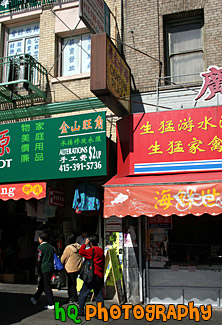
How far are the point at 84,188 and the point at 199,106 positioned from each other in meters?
3.58

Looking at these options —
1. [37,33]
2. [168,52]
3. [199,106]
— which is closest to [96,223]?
[199,106]

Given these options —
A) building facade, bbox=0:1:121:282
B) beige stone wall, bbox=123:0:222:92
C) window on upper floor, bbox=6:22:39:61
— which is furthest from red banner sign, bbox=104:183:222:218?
window on upper floor, bbox=6:22:39:61

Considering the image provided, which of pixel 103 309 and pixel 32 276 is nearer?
pixel 103 309

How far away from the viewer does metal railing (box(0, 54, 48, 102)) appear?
34.5 feet

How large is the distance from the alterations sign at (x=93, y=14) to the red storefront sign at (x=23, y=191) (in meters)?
4.09

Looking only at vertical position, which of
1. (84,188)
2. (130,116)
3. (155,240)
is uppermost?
(130,116)

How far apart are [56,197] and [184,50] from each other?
5.44 meters

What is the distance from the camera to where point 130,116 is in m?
8.92

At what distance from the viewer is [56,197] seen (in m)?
9.90

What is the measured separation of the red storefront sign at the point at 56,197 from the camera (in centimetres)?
966

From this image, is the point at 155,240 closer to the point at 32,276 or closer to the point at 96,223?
the point at 96,223

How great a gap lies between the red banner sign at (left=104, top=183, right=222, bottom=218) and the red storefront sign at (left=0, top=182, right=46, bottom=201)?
6.69ft

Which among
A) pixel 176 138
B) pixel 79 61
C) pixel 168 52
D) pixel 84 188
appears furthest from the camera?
pixel 79 61

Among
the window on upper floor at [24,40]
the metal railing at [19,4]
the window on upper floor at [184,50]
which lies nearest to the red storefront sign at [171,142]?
the window on upper floor at [184,50]
